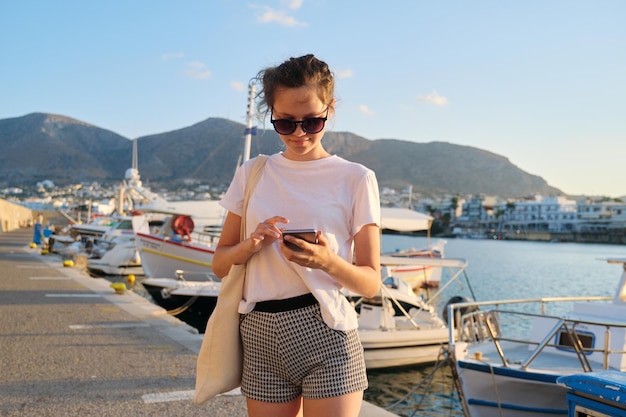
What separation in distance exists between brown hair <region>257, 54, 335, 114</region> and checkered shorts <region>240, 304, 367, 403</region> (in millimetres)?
726

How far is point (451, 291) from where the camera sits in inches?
1264

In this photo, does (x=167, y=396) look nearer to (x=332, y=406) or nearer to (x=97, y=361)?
(x=97, y=361)

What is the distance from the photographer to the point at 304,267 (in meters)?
1.86

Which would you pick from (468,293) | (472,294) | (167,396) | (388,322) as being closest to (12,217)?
(468,293)

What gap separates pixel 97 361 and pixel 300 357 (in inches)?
188

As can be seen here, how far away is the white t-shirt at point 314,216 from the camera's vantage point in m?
1.91

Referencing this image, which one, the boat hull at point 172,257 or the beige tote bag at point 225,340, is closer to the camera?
the beige tote bag at point 225,340

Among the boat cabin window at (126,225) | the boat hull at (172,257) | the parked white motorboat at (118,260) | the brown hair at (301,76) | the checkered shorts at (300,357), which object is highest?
the brown hair at (301,76)

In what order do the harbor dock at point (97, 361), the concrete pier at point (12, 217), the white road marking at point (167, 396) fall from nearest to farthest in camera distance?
1. the harbor dock at point (97, 361)
2. the white road marking at point (167, 396)
3. the concrete pier at point (12, 217)

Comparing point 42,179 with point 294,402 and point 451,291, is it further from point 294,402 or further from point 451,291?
point 294,402

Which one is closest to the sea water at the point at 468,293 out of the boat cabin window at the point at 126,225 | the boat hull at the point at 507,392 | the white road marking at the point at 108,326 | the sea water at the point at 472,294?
the sea water at the point at 472,294

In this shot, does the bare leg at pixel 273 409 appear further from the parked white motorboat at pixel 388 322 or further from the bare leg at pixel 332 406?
the parked white motorboat at pixel 388 322

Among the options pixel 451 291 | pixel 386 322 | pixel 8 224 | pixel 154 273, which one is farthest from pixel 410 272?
pixel 8 224

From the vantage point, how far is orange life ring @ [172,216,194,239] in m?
24.3
